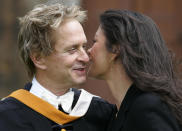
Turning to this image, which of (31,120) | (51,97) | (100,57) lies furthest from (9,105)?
(100,57)

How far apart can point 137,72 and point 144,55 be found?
0.11m

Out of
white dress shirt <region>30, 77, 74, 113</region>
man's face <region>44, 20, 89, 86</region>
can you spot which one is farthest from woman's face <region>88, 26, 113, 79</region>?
white dress shirt <region>30, 77, 74, 113</region>

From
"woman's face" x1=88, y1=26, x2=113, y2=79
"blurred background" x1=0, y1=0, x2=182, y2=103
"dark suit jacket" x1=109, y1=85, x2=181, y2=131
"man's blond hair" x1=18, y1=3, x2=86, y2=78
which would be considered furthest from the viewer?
"blurred background" x1=0, y1=0, x2=182, y2=103

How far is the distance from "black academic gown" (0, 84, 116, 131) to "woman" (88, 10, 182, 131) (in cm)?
21

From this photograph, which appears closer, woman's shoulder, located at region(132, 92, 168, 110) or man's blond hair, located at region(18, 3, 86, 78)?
woman's shoulder, located at region(132, 92, 168, 110)

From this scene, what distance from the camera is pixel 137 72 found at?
254cm

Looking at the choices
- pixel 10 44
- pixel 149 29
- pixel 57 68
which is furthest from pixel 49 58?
pixel 10 44

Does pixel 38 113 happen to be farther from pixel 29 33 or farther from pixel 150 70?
pixel 150 70

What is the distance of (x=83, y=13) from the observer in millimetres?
3172

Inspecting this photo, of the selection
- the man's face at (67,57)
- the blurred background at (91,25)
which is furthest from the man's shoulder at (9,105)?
the blurred background at (91,25)

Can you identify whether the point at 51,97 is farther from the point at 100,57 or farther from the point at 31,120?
the point at 100,57

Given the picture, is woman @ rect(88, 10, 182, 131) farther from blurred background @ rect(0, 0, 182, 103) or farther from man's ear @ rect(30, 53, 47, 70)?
blurred background @ rect(0, 0, 182, 103)

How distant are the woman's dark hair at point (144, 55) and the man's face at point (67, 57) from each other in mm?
287

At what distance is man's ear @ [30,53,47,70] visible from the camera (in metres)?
3.00
